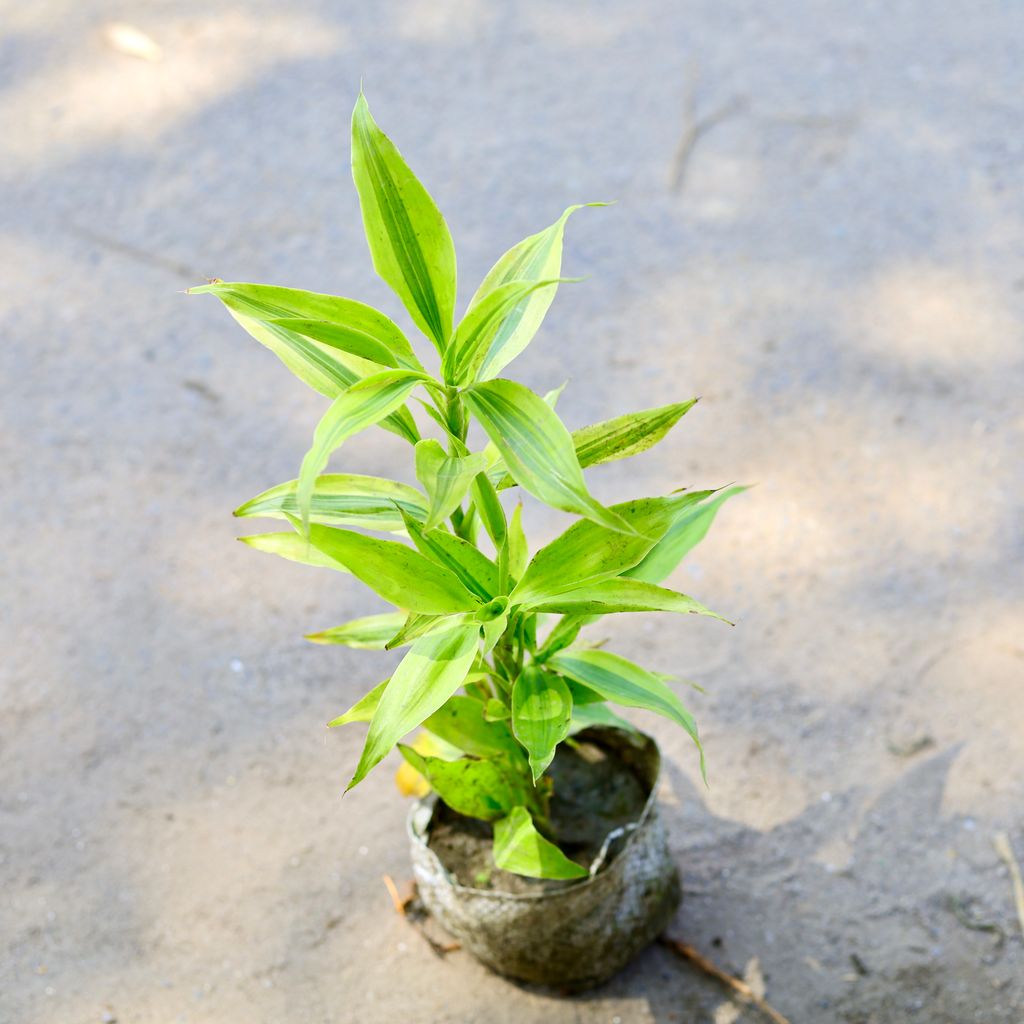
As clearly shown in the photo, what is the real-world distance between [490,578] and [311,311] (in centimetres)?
34

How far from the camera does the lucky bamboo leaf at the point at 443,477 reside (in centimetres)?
105

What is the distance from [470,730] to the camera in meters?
1.41

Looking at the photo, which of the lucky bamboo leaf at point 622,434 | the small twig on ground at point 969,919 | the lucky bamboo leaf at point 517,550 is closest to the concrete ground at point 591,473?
the small twig on ground at point 969,919

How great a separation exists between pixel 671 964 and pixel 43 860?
0.92 meters

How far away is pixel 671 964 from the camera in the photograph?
5.59 ft

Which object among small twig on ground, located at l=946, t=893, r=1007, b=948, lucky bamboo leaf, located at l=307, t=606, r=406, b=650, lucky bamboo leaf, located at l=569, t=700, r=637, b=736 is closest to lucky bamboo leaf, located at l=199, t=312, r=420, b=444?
lucky bamboo leaf, located at l=307, t=606, r=406, b=650

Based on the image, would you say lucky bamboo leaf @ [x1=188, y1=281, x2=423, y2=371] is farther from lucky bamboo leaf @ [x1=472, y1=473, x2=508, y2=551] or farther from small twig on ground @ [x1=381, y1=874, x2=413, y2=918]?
small twig on ground @ [x1=381, y1=874, x2=413, y2=918]

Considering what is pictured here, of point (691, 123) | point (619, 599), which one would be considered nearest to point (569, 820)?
point (619, 599)

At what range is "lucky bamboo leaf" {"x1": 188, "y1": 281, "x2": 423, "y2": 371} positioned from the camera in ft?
3.48

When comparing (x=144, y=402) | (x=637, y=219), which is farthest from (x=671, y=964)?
(x=637, y=219)

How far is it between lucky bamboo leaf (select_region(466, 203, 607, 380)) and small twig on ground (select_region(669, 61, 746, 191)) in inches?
68.7

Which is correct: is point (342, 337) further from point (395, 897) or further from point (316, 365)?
point (395, 897)

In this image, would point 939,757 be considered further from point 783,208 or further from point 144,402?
point 144,402

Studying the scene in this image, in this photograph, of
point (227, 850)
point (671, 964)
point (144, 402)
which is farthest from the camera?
point (144, 402)
